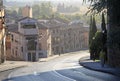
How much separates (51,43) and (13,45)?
16958 millimetres

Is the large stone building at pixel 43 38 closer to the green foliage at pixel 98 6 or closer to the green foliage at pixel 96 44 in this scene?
the green foliage at pixel 96 44

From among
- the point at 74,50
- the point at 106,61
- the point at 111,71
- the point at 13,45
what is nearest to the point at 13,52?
the point at 13,45

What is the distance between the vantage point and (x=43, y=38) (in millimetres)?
93188

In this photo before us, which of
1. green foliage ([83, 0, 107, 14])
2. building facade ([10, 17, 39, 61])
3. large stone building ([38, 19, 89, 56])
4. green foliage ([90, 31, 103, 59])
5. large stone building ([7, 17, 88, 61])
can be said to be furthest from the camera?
large stone building ([38, 19, 89, 56])

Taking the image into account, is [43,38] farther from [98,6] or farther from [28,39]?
[98,6]

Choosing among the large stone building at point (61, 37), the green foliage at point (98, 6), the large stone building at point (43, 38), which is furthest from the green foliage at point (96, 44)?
the large stone building at point (61, 37)

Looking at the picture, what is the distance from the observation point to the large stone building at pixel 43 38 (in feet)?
265

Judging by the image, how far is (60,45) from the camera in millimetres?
108250

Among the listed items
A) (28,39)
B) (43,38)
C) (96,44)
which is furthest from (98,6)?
(43,38)

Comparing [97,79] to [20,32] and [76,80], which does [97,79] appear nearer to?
[76,80]

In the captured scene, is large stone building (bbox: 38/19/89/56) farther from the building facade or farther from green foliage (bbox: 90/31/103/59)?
green foliage (bbox: 90/31/103/59)

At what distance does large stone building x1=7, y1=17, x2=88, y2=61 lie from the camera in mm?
80688

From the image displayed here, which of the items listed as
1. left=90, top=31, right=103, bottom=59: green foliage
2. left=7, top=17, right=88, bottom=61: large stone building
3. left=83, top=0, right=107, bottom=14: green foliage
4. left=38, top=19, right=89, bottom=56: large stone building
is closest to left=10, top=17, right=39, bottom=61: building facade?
Answer: left=7, top=17, right=88, bottom=61: large stone building

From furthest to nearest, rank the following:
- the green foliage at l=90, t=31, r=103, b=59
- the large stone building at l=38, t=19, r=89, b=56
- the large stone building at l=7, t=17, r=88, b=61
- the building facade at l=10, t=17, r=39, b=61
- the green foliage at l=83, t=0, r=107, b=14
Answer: the large stone building at l=38, t=19, r=89, b=56, the large stone building at l=7, t=17, r=88, b=61, the building facade at l=10, t=17, r=39, b=61, the green foliage at l=90, t=31, r=103, b=59, the green foliage at l=83, t=0, r=107, b=14
